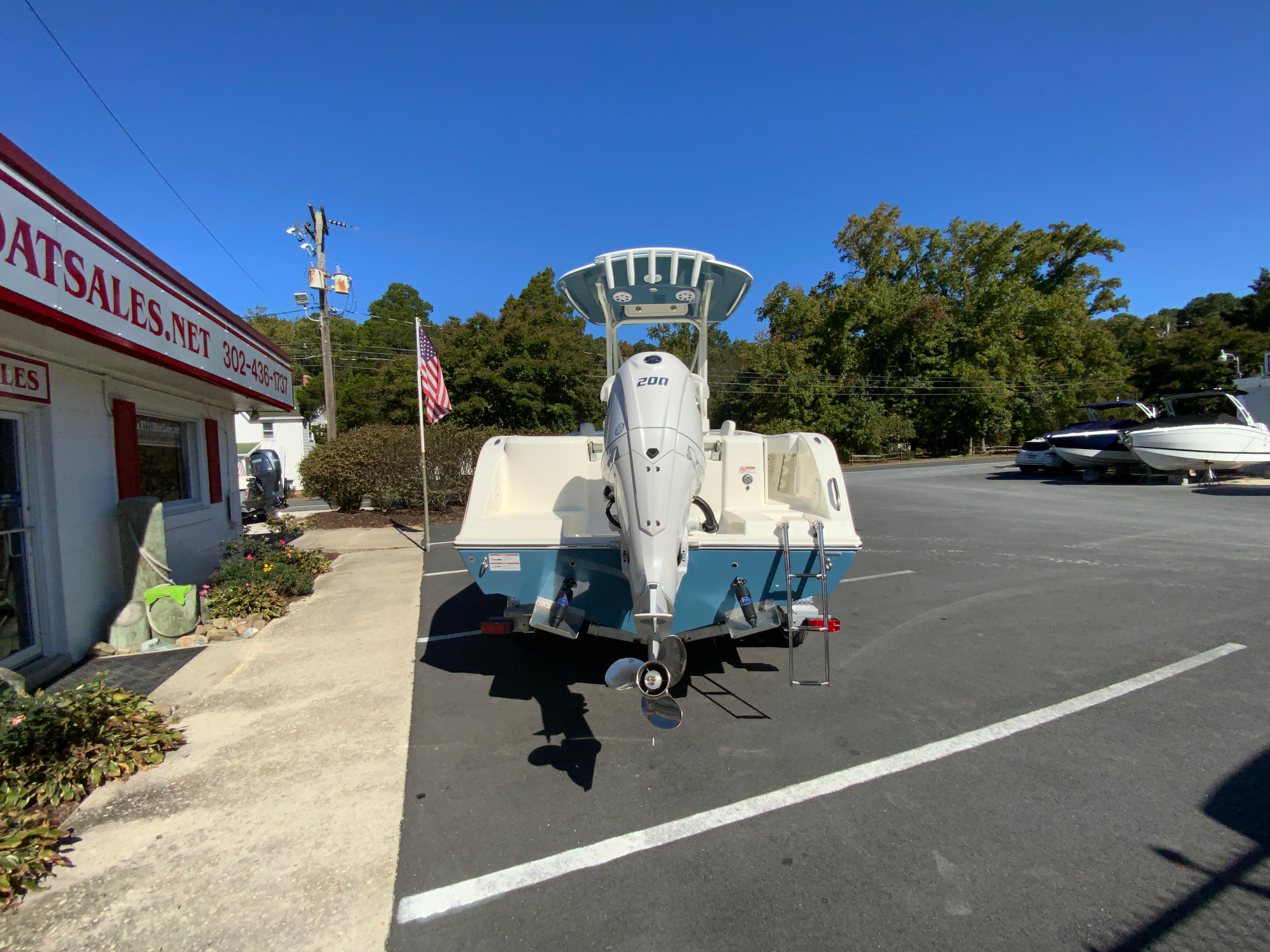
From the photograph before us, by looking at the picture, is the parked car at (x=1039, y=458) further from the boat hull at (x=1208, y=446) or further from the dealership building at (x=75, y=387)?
the dealership building at (x=75, y=387)

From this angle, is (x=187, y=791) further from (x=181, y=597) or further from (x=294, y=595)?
(x=294, y=595)

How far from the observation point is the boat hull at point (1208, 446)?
52.0 feet

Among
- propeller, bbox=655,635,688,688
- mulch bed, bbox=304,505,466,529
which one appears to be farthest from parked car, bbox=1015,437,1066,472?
propeller, bbox=655,635,688,688

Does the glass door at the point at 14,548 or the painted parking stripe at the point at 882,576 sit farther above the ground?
the glass door at the point at 14,548

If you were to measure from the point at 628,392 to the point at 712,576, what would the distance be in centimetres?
125

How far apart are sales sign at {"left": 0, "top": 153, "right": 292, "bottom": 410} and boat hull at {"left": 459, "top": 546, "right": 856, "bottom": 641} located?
8.91 feet

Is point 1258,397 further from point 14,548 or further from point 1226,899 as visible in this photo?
point 14,548

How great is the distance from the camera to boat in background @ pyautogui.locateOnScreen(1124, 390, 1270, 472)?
1588cm

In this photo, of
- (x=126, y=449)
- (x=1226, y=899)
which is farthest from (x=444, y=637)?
(x=1226, y=899)

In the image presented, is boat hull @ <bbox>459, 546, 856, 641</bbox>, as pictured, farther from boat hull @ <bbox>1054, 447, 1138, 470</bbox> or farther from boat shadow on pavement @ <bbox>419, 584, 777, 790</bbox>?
boat hull @ <bbox>1054, 447, 1138, 470</bbox>

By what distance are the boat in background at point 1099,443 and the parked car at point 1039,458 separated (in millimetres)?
773

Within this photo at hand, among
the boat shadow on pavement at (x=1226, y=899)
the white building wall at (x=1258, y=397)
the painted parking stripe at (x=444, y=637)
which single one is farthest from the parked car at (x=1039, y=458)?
the painted parking stripe at (x=444, y=637)

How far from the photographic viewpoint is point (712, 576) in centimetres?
372

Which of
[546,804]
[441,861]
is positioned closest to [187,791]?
[441,861]
